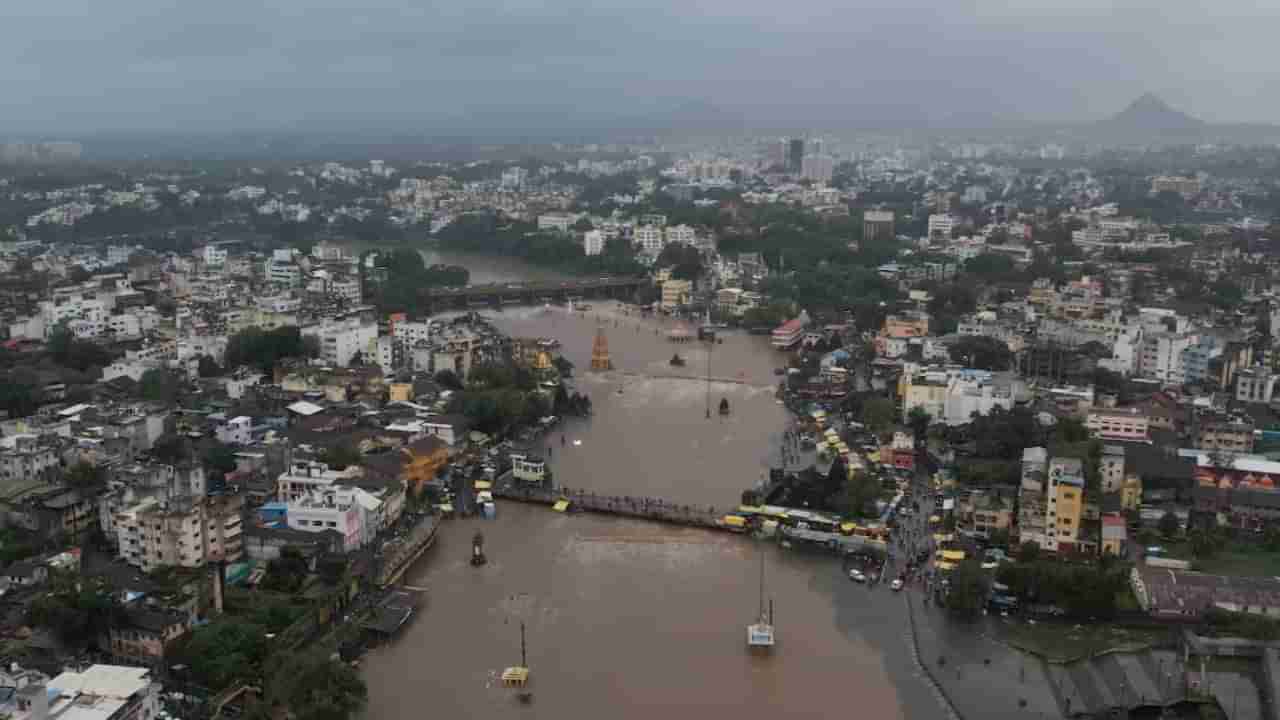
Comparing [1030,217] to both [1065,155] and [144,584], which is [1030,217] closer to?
[144,584]

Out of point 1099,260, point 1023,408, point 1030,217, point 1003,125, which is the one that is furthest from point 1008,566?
point 1003,125

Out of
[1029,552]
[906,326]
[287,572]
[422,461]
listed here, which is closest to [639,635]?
[287,572]

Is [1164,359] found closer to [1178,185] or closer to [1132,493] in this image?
[1132,493]

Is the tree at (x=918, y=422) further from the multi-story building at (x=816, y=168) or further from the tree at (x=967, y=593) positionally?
the multi-story building at (x=816, y=168)

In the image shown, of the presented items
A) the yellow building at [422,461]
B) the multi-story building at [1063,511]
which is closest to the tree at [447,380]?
the yellow building at [422,461]

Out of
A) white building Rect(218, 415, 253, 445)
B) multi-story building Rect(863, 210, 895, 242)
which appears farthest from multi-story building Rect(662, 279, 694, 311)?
white building Rect(218, 415, 253, 445)
